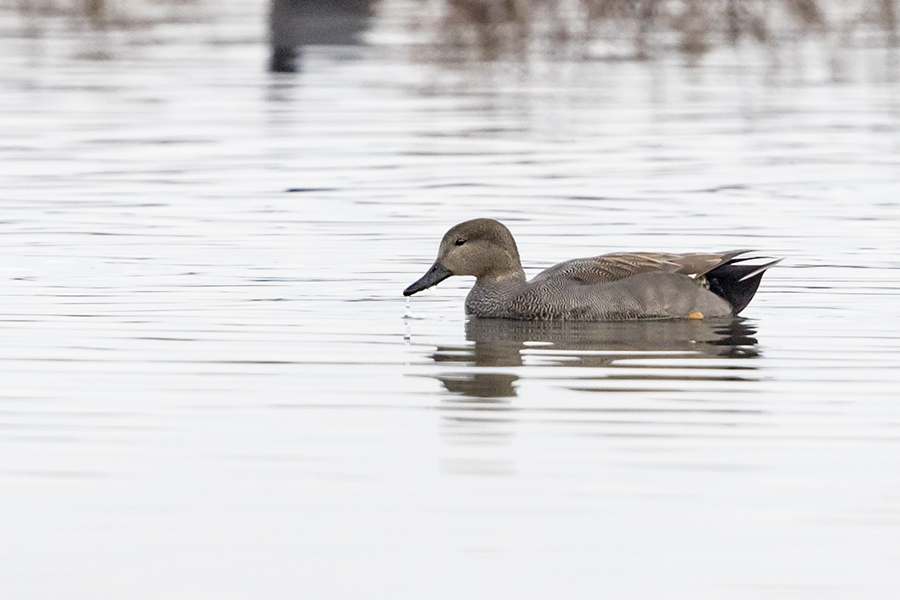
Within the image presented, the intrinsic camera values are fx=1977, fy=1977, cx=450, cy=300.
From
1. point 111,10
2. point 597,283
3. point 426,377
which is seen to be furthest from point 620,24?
point 426,377

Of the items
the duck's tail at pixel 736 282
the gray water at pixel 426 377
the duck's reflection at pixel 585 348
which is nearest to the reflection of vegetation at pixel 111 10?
the gray water at pixel 426 377

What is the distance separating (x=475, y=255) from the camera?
11273mm

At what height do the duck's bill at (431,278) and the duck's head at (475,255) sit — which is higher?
the duck's head at (475,255)

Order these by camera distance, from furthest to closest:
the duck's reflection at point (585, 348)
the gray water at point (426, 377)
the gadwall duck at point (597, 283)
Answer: the gadwall duck at point (597, 283) → the duck's reflection at point (585, 348) → the gray water at point (426, 377)

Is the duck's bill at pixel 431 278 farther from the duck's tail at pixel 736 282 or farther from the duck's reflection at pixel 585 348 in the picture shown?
the duck's tail at pixel 736 282

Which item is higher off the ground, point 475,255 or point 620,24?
point 475,255

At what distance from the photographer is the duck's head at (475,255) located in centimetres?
1127

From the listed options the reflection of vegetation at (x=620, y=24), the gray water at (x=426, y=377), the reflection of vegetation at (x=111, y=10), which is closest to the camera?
the gray water at (x=426, y=377)

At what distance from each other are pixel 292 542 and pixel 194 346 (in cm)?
386

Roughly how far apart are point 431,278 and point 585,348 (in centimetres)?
148

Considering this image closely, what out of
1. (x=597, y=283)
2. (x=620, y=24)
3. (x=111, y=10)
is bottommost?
(x=111, y=10)

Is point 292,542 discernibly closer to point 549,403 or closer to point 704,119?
point 549,403

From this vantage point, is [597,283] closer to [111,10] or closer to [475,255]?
[475,255]

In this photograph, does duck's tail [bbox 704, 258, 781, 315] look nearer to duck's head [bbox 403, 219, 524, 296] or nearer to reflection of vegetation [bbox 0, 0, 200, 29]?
duck's head [bbox 403, 219, 524, 296]
